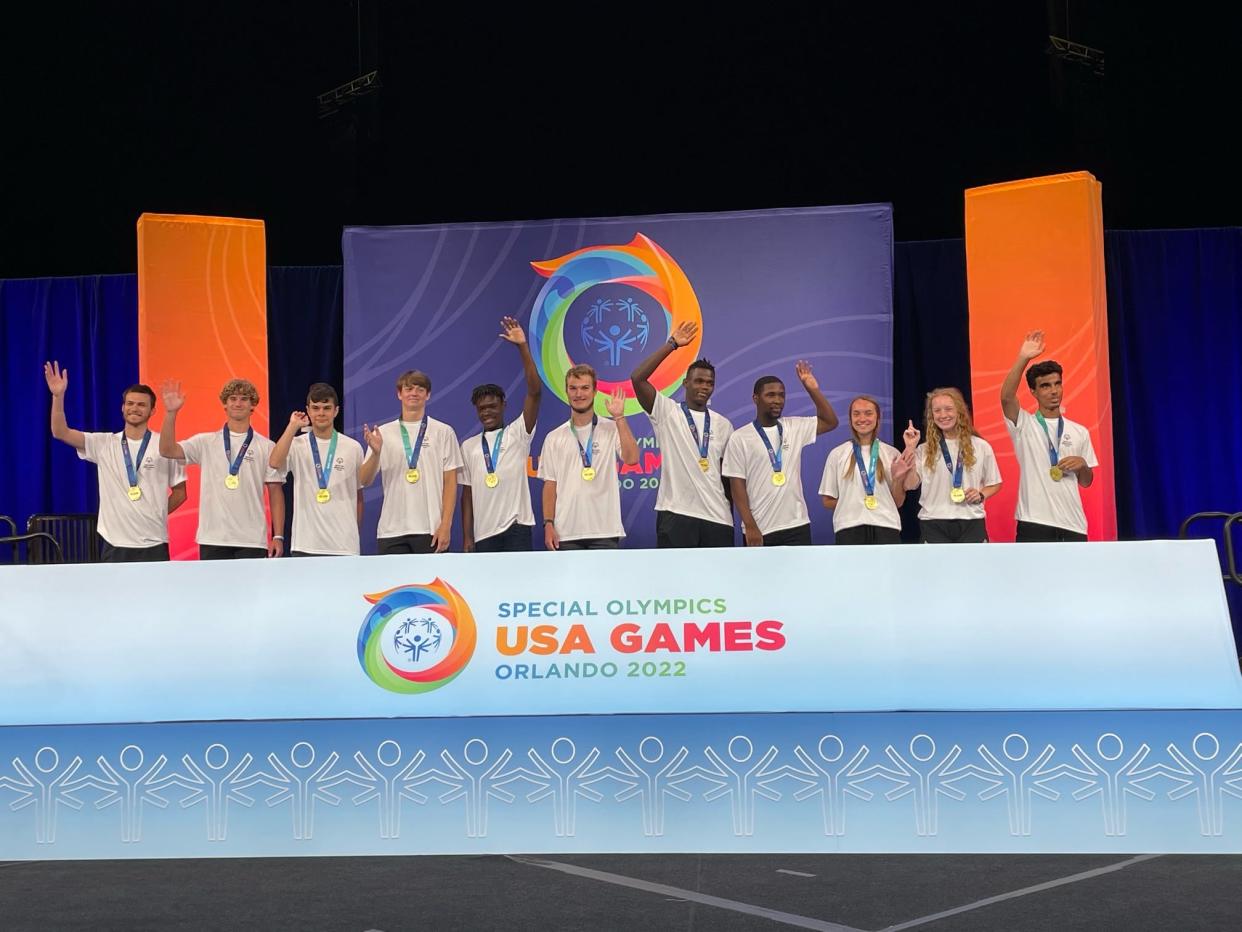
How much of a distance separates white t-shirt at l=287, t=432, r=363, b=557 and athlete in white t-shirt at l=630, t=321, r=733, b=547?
1.49 metres

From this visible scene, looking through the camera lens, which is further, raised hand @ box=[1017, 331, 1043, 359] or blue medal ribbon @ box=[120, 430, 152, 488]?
blue medal ribbon @ box=[120, 430, 152, 488]

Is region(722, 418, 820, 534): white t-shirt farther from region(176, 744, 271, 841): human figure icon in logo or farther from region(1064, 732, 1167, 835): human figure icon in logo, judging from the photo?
region(176, 744, 271, 841): human figure icon in logo

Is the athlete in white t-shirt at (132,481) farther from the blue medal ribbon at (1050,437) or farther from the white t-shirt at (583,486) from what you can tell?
the blue medal ribbon at (1050,437)

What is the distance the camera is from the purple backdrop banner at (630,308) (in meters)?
7.13

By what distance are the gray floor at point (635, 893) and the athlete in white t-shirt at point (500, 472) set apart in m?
2.62

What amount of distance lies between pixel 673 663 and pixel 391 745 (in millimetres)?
854

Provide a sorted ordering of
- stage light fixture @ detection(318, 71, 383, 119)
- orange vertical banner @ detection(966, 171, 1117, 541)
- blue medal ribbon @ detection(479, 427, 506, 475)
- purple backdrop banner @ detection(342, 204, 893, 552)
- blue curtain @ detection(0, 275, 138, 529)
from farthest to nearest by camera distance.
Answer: blue curtain @ detection(0, 275, 138, 529)
stage light fixture @ detection(318, 71, 383, 119)
purple backdrop banner @ detection(342, 204, 893, 552)
orange vertical banner @ detection(966, 171, 1117, 541)
blue medal ribbon @ detection(479, 427, 506, 475)

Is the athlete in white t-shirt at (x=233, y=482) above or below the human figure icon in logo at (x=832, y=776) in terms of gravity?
above

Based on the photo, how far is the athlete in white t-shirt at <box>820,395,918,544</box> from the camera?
583 cm

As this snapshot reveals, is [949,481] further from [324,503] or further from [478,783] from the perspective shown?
[478,783]

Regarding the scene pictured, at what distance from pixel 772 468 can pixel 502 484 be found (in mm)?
1383

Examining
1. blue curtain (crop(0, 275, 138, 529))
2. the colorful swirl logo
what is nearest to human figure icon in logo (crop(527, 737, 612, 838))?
the colorful swirl logo

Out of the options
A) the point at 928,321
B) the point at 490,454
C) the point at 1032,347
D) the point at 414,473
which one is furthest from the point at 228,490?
the point at 928,321

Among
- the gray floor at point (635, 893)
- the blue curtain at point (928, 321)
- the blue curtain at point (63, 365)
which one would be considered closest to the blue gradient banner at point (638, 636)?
the gray floor at point (635, 893)
